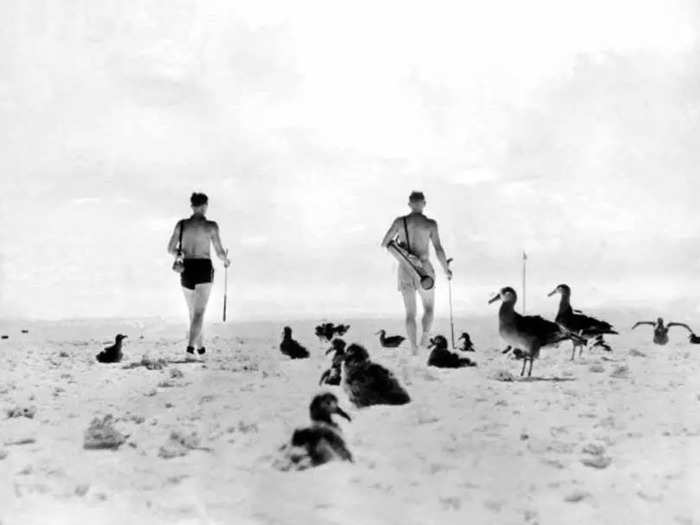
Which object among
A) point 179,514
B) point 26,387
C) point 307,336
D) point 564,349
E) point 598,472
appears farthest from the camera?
point 307,336

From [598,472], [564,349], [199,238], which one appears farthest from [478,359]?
[598,472]

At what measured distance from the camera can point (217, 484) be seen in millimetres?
6996

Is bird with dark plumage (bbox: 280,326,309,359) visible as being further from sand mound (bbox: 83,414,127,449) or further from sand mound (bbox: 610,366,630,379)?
sand mound (bbox: 83,414,127,449)

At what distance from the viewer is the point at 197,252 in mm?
15328

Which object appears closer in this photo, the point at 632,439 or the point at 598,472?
the point at 598,472

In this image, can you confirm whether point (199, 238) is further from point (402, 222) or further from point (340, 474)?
point (340, 474)

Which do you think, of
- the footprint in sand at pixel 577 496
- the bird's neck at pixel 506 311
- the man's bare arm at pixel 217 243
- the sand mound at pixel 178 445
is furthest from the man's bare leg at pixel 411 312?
the footprint in sand at pixel 577 496

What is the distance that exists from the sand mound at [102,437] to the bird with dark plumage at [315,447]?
7.01 feet

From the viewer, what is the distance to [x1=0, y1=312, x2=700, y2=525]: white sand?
6301mm

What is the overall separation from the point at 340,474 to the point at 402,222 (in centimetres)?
830

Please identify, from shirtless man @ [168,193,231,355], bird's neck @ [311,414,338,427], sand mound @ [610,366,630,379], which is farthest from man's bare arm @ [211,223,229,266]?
bird's neck @ [311,414,338,427]

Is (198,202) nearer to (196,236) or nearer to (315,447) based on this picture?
(196,236)

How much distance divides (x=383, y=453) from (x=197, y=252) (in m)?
8.57

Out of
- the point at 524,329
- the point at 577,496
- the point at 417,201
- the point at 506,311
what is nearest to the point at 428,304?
the point at 417,201
